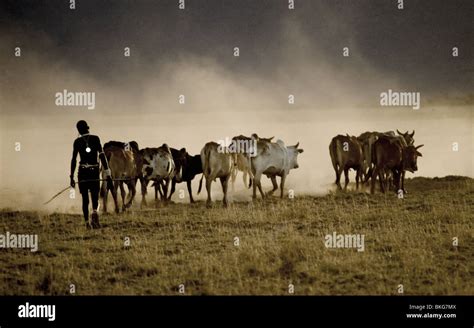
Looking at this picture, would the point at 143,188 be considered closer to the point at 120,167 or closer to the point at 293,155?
the point at 120,167

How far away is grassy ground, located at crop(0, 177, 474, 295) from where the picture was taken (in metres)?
10.2

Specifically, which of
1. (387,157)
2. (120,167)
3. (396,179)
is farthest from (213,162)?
(396,179)

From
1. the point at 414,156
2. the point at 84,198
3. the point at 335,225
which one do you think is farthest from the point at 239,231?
the point at 414,156

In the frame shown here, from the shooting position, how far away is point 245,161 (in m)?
18.5

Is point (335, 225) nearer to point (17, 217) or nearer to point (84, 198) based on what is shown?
point (84, 198)

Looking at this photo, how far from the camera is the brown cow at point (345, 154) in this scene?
66.3 feet

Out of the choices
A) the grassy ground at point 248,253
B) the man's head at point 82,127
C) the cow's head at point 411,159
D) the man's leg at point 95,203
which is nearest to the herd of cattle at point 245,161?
the cow's head at point 411,159

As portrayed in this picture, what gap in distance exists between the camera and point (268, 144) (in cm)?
1905

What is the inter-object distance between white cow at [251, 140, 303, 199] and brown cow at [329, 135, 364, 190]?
1.33 meters

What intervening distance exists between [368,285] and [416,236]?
9.98 feet

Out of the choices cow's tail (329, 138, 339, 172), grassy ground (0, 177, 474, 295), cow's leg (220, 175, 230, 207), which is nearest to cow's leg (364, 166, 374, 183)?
cow's tail (329, 138, 339, 172)

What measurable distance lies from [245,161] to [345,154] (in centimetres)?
→ 358

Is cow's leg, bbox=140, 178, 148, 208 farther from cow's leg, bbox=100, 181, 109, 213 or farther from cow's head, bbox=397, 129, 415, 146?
cow's head, bbox=397, 129, 415, 146
